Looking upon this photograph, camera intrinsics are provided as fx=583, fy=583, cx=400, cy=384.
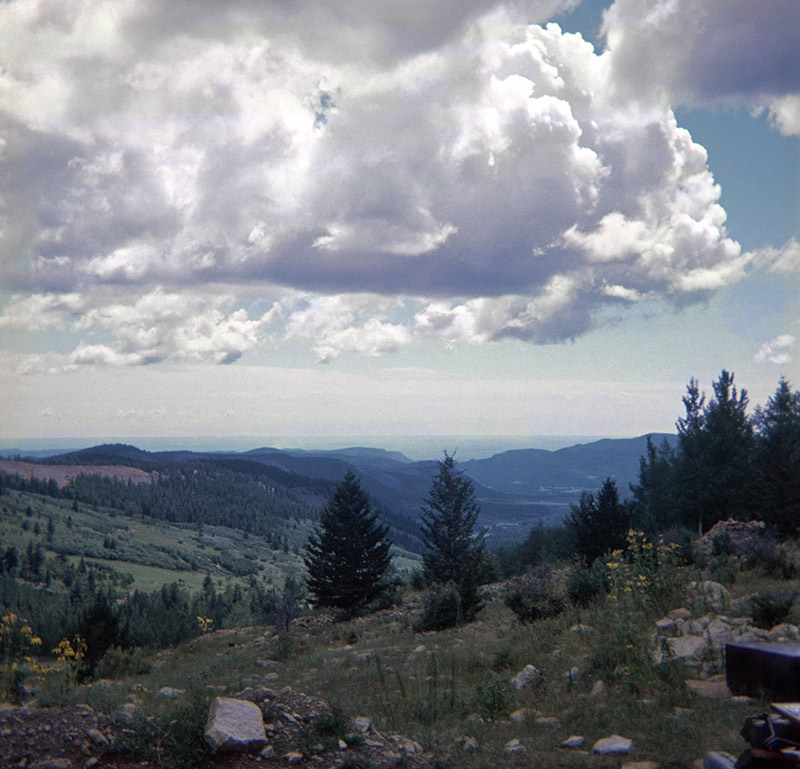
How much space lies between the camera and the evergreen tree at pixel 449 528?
31.3 metres

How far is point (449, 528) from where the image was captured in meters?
32.9

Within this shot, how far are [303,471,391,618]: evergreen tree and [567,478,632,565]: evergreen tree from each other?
12.2 meters

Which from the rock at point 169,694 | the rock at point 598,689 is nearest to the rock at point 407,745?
the rock at point 598,689

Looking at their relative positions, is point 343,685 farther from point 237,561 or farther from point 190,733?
point 237,561

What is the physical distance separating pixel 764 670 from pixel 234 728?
6.01 metres

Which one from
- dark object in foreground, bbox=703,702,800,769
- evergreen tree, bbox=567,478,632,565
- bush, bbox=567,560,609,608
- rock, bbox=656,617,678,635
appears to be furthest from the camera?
evergreen tree, bbox=567,478,632,565

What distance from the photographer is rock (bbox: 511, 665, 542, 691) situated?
8.88 metres

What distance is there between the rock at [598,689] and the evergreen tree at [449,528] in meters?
21.3

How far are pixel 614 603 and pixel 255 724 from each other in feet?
22.0

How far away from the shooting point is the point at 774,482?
23984mm

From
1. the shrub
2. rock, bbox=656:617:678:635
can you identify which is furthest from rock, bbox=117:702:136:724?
rock, bbox=656:617:678:635

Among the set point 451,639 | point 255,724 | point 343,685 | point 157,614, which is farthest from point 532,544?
point 255,724

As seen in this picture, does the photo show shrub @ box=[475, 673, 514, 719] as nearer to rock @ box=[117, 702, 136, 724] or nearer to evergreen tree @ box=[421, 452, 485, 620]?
rock @ box=[117, 702, 136, 724]

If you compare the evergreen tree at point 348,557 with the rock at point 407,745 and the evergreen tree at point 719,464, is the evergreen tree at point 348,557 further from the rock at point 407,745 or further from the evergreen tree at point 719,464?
the rock at point 407,745
